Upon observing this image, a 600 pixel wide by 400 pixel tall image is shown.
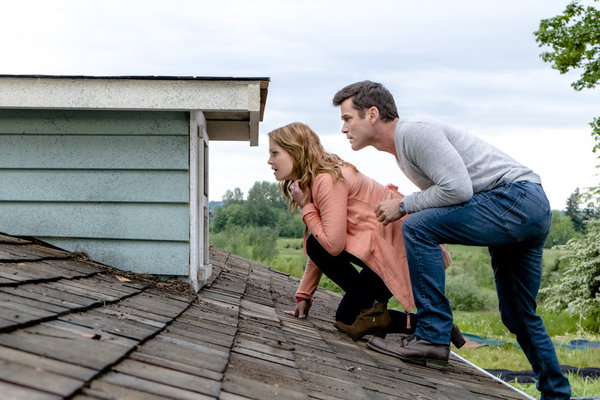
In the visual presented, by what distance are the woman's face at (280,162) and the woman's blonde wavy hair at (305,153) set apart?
0.06 ft

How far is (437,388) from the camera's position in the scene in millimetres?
2172

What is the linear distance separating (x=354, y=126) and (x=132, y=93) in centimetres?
120

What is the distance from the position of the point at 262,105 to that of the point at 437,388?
6.39ft

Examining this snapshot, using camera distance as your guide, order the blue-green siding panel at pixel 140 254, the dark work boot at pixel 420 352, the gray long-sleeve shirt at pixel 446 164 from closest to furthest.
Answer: the gray long-sleeve shirt at pixel 446 164 < the dark work boot at pixel 420 352 < the blue-green siding panel at pixel 140 254

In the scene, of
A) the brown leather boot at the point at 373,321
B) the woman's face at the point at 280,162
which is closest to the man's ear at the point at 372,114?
the woman's face at the point at 280,162

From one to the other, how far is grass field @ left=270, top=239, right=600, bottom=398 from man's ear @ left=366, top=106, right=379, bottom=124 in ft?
12.7

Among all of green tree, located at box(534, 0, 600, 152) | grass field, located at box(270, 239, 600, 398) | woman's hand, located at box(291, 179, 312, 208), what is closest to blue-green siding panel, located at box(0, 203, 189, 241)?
woman's hand, located at box(291, 179, 312, 208)

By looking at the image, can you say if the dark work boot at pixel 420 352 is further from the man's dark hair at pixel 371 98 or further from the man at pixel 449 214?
the man's dark hair at pixel 371 98

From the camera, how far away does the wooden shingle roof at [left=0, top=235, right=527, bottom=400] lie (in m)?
1.11

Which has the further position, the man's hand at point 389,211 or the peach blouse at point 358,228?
the peach blouse at point 358,228

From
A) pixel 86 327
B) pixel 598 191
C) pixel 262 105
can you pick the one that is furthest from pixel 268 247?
pixel 86 327

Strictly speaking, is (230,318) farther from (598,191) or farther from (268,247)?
(268,247)

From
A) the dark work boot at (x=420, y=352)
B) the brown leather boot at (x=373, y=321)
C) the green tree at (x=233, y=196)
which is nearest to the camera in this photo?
the dark work boot at (x=420, y=352)

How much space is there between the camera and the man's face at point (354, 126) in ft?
8.38
